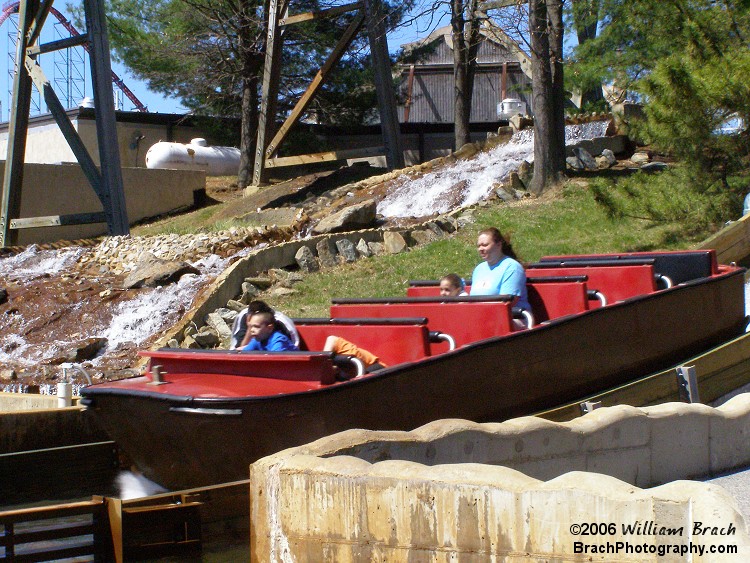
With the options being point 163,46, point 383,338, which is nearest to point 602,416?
point 383,338

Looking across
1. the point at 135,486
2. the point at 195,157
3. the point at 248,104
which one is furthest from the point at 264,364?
the point at 195,157

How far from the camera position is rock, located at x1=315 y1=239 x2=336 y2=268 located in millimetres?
14609

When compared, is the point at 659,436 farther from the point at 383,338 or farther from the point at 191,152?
the point at 191,152

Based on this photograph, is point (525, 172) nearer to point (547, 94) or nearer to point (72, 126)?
point (547, 94)

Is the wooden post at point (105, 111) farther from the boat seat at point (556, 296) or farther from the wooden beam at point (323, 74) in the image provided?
the boat seat at point (556, 296)

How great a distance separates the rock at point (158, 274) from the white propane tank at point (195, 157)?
445 inches

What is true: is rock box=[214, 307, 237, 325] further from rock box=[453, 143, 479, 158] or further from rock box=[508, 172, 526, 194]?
rock box=[453, 143, 479, 158]


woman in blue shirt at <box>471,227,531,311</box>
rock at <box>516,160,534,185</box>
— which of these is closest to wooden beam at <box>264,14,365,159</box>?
rock at <box>516,160,534,185</box>

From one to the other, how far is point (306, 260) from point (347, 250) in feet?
2.27

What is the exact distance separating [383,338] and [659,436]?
197cm

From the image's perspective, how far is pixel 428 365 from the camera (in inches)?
256

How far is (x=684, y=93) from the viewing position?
40.2ft

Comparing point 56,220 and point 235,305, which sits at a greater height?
point 56,220

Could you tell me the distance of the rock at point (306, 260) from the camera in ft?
47.4
